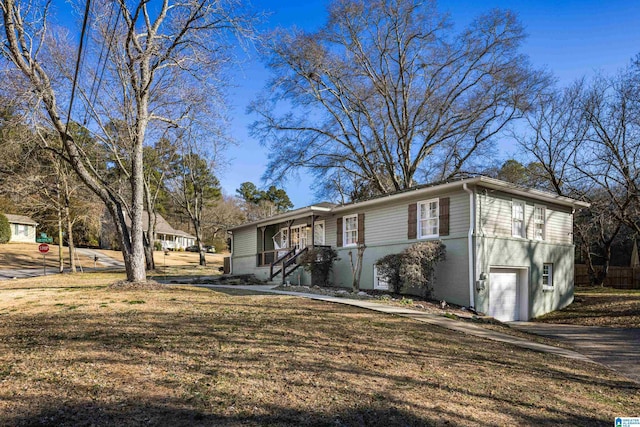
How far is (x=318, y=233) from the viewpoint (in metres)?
21.0

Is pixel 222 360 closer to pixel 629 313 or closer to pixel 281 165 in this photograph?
pixel 629 313

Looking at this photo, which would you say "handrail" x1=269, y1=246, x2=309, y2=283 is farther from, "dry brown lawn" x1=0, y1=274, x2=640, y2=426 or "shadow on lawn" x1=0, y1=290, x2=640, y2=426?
"dry brown lawn" x1=0, y1=274, x2=640, y2=426

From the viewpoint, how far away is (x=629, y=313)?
14.5 metres

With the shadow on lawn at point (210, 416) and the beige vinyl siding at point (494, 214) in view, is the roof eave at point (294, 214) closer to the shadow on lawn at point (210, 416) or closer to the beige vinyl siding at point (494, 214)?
the beige vinyl siding at point (494, 214)

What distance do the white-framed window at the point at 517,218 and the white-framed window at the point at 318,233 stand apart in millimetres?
8398

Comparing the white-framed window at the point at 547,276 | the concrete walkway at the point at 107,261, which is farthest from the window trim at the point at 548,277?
the concrete walkway at the point at 107,261

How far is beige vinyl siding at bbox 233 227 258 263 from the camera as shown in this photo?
81.9 feet

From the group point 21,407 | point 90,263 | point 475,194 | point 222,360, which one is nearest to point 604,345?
point 475,194

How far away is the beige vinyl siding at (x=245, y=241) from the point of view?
81.9ft

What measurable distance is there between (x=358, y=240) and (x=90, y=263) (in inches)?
1097

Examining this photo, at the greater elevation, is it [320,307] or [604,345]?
[320,307]

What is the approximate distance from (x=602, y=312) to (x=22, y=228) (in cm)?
5302

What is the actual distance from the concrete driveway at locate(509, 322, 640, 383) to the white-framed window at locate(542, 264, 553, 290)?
10.1 ft

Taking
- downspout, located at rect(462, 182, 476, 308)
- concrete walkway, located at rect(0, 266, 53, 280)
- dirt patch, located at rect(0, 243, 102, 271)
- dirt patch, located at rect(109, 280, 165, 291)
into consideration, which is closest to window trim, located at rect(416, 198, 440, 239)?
downspout, located at rect(462, 182, 476, 308)
